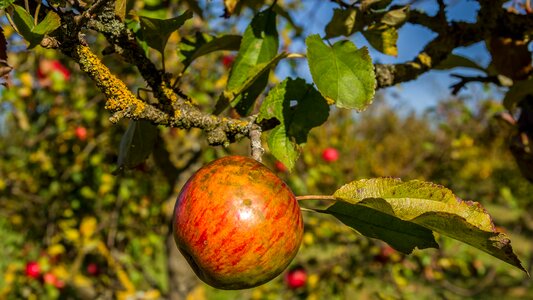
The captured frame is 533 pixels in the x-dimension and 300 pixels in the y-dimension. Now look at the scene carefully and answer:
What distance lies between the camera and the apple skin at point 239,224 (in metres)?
0.73

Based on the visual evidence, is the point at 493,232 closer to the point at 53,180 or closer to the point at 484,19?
the point at 484,19

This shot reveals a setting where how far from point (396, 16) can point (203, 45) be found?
42cm

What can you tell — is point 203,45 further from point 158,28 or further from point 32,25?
point 32,25

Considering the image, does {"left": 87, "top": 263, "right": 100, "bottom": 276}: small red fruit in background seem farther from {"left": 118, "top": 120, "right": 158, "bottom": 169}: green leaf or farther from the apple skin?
the apple skin

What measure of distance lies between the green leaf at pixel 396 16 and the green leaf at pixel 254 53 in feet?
0.78

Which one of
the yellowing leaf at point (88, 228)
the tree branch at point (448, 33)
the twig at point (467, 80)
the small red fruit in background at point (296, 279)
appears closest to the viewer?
the tree branch at point (448, 33)

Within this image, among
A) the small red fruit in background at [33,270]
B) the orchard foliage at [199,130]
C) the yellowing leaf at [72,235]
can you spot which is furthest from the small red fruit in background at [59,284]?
the yellowing leaf at [72,235]

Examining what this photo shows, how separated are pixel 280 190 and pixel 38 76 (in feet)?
10.8

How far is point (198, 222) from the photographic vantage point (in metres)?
0.75

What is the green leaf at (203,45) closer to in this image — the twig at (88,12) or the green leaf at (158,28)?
the green leaf at (158,28)

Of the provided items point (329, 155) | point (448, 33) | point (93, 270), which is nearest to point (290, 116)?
point (448, 33)

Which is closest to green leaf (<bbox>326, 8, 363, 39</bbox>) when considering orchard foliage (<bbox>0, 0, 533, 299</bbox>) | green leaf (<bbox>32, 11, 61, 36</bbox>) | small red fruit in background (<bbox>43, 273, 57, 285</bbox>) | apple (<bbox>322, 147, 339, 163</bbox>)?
orchard foliage (<bbox>0, 0, 533, 299</bbox>)

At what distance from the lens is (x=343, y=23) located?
39.2 inches

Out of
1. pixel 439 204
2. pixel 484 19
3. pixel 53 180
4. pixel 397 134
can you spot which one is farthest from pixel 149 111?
pixel 397 134
